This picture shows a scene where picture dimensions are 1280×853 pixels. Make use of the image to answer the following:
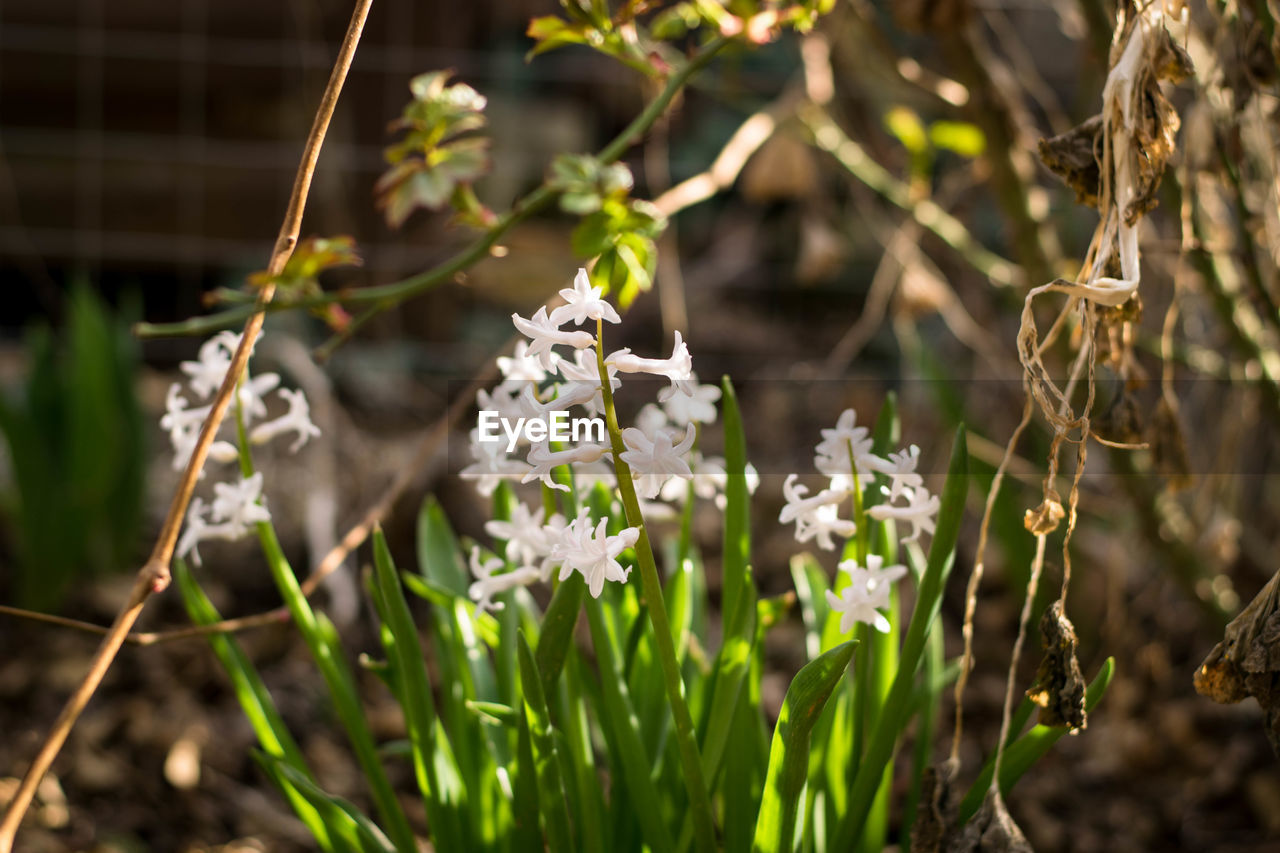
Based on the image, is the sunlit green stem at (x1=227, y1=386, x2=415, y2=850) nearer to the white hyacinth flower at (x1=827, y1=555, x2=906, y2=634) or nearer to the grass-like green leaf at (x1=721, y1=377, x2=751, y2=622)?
the grass-like green leaf at (x1=721, y1=377, x2=751, y2=622)

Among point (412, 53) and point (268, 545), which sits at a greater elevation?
point (412, 53)

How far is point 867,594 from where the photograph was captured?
2.65 feet

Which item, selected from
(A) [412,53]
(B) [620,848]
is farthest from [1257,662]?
(A) [412,53]

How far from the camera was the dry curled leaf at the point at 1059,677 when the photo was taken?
74cm

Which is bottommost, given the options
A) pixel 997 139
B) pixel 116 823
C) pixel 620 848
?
pixel 116 823

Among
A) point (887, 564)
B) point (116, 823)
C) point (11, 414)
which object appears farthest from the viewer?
point (11, 414)

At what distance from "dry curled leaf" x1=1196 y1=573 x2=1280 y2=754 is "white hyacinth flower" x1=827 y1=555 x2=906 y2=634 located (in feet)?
0.75

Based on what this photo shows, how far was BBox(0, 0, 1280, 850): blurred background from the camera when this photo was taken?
1.52 metres

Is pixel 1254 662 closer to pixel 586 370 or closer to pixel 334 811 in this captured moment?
pixel 586 370

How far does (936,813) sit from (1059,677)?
164 millimetres

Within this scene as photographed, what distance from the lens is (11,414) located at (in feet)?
6.34

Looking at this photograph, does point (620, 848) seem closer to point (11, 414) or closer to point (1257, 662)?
point (1257, 662)

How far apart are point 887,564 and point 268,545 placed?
0.56 meters

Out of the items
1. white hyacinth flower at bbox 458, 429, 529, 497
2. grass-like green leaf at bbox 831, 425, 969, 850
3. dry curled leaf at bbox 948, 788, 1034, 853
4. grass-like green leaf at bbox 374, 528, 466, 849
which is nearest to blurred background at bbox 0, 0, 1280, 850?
grass-like green leaf at bbox 831, 425, 969, 850
